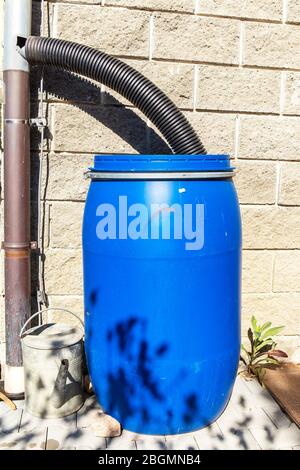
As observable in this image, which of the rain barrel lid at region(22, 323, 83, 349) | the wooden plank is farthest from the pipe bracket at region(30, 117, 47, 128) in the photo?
the wooden plank

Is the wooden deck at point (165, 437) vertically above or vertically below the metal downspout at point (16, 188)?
below

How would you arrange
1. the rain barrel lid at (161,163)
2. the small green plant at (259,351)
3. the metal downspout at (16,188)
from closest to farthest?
the rain barrel lid at (161,163), the metal downspout at (16,188), the small green plant at (259,351)

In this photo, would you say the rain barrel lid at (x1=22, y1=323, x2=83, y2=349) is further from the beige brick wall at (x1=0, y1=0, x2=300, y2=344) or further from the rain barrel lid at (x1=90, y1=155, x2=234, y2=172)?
the rain barrel lid at (x1=90, y1=155, x2=234, y2=172)

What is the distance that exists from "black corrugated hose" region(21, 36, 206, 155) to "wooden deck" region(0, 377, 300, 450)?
1.33 metres

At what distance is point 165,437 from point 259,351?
1060 mm

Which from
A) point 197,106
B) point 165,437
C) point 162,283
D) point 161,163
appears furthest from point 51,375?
point 197,106

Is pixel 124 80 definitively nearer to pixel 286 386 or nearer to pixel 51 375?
pixel 51 375

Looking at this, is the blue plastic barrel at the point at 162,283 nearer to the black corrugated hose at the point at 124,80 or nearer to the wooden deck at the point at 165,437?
the wooden deck at the point at 165,437

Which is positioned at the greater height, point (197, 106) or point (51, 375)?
point (197, 106)

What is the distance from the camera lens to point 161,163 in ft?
7.32

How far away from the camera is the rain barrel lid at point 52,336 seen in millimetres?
2533

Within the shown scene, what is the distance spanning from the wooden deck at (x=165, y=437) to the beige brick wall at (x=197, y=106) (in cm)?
68

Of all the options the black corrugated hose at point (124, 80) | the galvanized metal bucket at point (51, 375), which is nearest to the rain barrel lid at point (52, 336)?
the galvanized metal bucket at point (51, 375)

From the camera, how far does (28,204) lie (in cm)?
276
